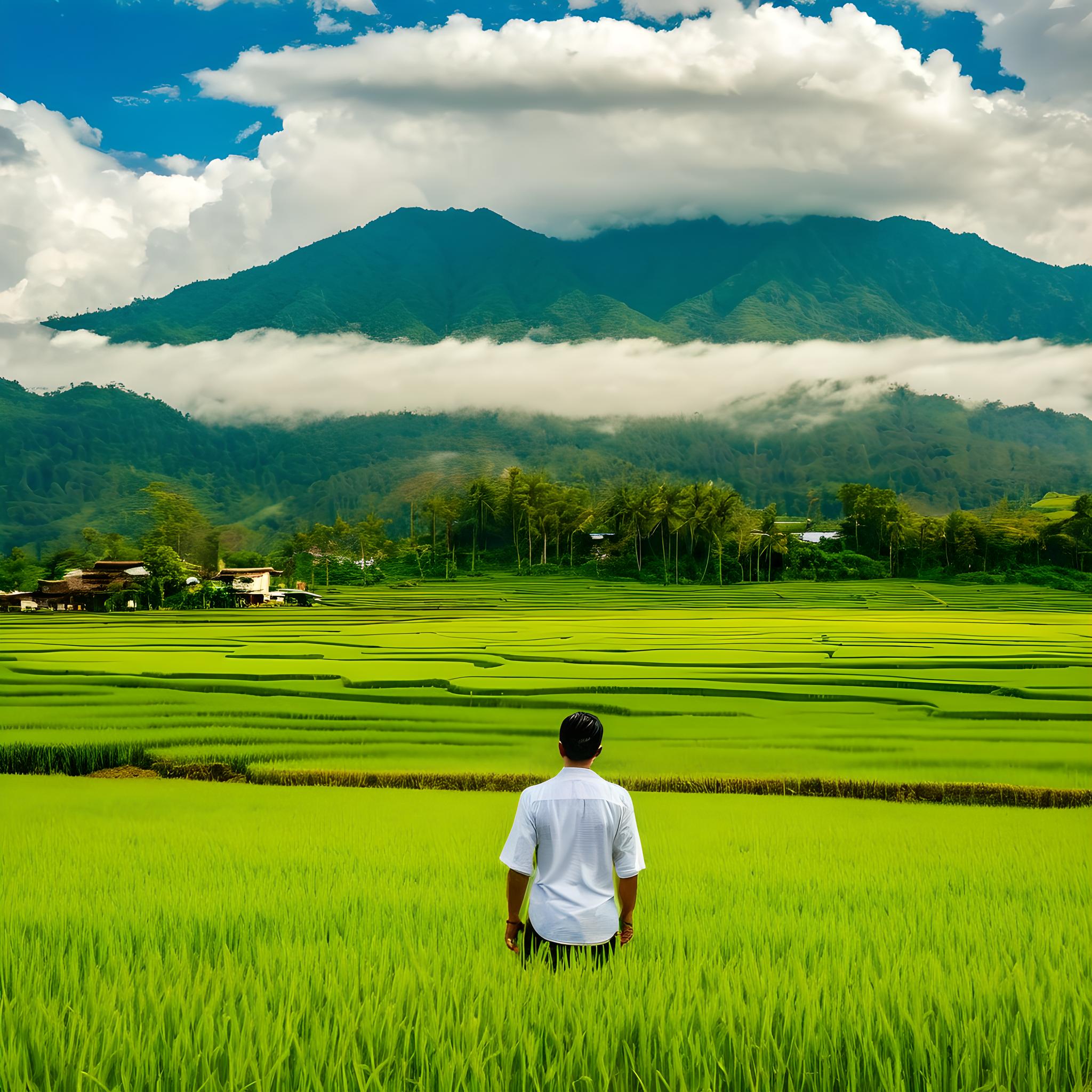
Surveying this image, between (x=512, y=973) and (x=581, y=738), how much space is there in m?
1.34

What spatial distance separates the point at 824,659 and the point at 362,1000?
89.9ft

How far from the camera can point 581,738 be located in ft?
13.9

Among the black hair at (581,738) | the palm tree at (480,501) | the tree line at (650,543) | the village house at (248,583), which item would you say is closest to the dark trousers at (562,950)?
the black hair at (581,738)

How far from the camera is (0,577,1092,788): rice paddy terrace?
16.5 meters

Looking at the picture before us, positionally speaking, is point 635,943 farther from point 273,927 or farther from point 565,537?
point 565,537

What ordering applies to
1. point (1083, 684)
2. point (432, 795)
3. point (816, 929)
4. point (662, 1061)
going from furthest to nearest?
point (1083, 684)
point (432, 795)
point (816, 929)
point (662, 1061)

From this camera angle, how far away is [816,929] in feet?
19.6

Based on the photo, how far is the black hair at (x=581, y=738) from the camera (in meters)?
4.21

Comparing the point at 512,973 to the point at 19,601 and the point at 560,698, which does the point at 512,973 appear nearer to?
the point at 560,698

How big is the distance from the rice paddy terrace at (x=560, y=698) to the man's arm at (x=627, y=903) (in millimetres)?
11113

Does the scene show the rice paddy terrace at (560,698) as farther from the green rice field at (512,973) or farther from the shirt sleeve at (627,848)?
the shirt sleeve at (627,848)

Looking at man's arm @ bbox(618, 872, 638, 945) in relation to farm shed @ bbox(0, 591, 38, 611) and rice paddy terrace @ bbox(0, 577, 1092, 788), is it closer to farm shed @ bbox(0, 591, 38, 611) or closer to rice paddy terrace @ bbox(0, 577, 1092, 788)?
rice paddy terrace @ bbox(0, 577, 1092, 788)

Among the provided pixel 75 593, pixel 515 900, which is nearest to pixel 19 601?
pixel 75 593

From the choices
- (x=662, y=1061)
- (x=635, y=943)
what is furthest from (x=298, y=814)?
(x=662, y=1061)
